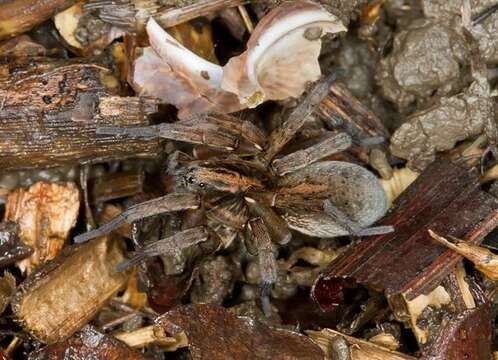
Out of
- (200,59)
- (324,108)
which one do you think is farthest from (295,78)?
(200,59)

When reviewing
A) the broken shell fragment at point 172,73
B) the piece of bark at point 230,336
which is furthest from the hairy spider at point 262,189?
the piece of bark at point 230,336

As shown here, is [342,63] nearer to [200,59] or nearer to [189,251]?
[200,59]

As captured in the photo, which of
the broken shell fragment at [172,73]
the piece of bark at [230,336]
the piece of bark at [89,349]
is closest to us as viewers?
the piece of bark at [230,336]

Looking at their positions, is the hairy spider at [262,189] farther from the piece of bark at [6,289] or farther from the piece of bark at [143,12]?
the piece of bark at [143,12]

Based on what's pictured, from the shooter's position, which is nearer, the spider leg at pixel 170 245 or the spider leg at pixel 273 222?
the spider leg at pixel 170 245

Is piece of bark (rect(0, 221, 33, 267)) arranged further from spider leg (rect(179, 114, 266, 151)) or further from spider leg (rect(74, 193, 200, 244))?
spider leg (rect(179, 114, 266, 151))

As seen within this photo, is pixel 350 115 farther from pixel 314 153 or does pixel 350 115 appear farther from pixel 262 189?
pixel 262 189

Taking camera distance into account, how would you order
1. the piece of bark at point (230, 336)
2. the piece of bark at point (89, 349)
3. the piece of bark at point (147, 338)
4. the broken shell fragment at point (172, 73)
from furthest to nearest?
the broken shell fragment at point (172, 73) → the piece of bark at point (147, 338) → the piece of bark at point (89, 349) → the piece of bark at point (230, 336)
